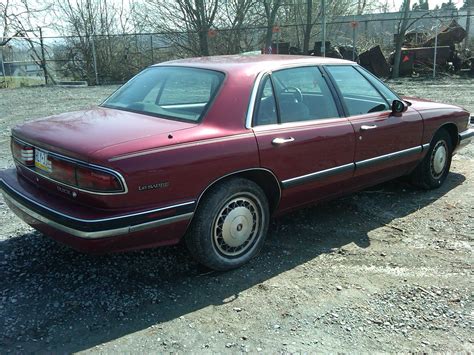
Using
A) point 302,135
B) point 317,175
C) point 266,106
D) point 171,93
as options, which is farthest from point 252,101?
point 317,175

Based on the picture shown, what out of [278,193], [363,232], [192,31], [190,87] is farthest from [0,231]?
[192,31]

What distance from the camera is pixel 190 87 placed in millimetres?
3912

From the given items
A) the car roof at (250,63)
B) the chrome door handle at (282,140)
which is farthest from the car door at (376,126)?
the chrome door handle at (282,140)

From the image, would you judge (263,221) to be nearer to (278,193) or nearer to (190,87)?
(278,193)

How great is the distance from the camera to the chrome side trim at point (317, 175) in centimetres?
383

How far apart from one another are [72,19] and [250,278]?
71.1ft

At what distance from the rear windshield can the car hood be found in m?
0.15

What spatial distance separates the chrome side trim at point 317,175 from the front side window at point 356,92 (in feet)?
1.66

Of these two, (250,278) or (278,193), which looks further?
(278,193)

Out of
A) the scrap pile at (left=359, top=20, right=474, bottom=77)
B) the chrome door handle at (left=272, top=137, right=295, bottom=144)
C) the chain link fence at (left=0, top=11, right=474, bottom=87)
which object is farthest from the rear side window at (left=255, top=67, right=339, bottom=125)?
the chain link fence at (left=0, top=11, right=474, bottom=87)

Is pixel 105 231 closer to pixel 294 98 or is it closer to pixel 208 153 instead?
pixel 208 153

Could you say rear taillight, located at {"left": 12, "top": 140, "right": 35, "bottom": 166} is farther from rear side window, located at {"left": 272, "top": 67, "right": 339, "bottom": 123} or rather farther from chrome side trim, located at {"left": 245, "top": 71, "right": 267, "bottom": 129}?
rear side window, located at {"left": 272, "top": 67, "right": 339, "bottom": 123}

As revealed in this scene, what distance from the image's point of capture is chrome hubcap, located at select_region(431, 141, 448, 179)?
17.8 feet

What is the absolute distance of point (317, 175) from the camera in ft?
13.3
